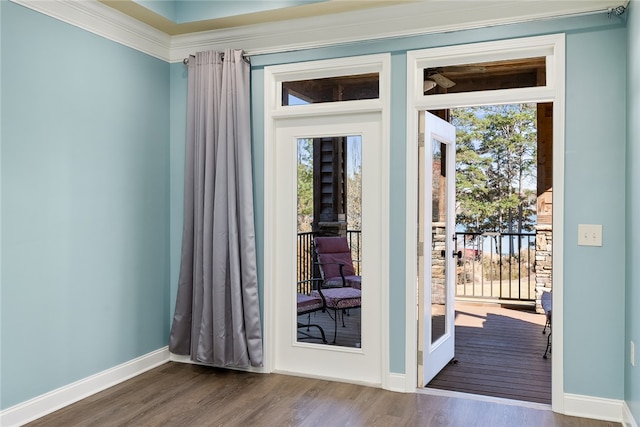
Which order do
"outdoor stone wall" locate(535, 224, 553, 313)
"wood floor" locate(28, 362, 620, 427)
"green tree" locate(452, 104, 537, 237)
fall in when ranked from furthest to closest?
"green tree" locate(452, 104, 537, 237) → "outdoor stone wall" locate(535, 224, 553, 313) → "wood floor" locate(28, 362, 620, 427)

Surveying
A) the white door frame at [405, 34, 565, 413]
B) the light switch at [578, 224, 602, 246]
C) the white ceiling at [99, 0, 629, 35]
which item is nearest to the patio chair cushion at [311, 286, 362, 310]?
the white door frame at [405, 34, 565, 413]

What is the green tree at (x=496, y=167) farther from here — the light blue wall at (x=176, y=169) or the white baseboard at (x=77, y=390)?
the white baseboard at (x=77, y=390)

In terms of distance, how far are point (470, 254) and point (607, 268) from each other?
4.42 meters

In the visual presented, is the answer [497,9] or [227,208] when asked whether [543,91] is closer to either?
[497,9]

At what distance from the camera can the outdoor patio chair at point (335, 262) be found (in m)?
3.69

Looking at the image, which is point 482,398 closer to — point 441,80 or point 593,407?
point 593,407

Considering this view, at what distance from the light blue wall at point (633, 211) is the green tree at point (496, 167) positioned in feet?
16.3

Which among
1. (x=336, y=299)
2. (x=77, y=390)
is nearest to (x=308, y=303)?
(x=336, y=299)

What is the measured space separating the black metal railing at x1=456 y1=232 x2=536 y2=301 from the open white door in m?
3.13

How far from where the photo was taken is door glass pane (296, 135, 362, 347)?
368 centimetres

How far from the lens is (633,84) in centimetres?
271

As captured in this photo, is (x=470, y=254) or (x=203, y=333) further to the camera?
(x=470, y=254)

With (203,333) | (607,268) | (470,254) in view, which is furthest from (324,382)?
(470,254)

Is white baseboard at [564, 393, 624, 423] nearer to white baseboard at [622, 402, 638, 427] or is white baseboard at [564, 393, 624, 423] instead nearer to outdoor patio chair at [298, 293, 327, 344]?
white baseboard at [622, 402, 638, 427]
